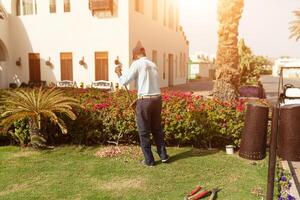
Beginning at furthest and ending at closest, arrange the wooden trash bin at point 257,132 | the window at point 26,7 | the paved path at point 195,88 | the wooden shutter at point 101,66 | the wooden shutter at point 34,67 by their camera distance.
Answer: the paved path at point 195,88
the wooden shutter at point 34,67
the window at point 26,7
the wooden shutter at point 101,66
the wooden trash bin at point 257,132

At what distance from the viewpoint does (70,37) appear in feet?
61.4

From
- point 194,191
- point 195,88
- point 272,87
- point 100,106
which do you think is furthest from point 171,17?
point 194,191

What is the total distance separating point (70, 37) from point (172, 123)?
1353 centimetres

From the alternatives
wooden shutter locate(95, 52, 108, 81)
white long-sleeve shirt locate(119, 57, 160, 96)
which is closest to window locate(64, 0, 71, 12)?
wooden shutter locate(95, 52, 108, 81)

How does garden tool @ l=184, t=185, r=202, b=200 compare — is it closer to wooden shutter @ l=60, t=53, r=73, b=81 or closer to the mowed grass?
the mowed grass

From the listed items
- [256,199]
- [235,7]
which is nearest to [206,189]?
[256,199]

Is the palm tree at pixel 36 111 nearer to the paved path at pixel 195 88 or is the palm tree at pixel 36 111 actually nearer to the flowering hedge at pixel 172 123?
the flowering hedge at pixel 172 123

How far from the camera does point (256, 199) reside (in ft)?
14.3

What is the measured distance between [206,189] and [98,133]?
3123 mm

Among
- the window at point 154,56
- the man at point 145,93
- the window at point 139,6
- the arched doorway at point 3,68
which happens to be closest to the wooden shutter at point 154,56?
the window at point 154,56

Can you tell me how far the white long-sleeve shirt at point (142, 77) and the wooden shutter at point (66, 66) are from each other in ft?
46.1

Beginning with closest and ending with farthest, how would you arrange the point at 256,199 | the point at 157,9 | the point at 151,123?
the point at 256,199
the point at 151,123
the point at 157,9

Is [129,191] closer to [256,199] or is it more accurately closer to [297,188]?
[256,199]

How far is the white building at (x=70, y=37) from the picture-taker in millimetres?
17703
